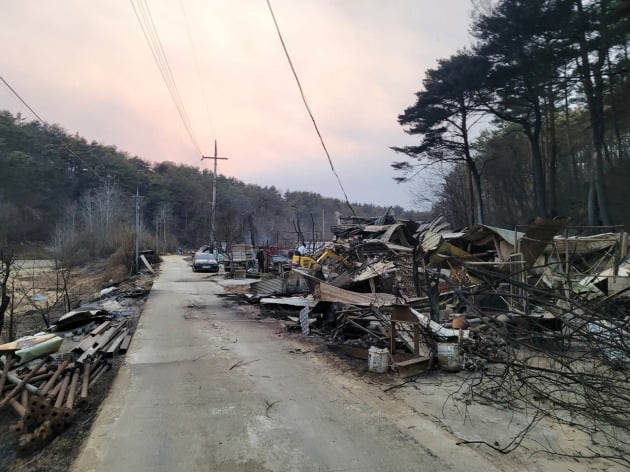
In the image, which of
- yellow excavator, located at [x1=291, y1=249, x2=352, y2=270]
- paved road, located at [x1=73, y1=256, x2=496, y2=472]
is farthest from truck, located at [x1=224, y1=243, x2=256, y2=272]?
paved road, located at [x1=73, y1=256, x2=496, y2=472]

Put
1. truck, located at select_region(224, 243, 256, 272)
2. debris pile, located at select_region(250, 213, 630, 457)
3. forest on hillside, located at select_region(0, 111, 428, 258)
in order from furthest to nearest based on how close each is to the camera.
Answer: forest on hillside, located at select_region(0, 111, 428, 258)
truck, located at select_region(224, 243, 256, 272)
debris pile, located at select_region(250, 213, 630, 457)

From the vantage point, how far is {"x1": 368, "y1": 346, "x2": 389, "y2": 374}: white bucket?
6.61m

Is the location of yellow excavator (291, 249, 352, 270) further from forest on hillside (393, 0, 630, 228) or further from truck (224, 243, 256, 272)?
forest on hillside (393, 0, 630, 228)

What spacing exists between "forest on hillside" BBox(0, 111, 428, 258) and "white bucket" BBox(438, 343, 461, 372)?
67.6ft

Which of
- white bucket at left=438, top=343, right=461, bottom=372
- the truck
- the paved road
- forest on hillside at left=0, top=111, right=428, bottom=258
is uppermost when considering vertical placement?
forest on hillside at left=0, top=111, right=428, bottom=258

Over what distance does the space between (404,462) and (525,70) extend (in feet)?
72.2

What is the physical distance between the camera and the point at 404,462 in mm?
3824

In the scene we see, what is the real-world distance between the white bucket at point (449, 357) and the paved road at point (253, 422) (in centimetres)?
130

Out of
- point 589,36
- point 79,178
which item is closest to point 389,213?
→ point 589,36

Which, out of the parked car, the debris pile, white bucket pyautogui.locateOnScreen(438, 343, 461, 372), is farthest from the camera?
the parked car

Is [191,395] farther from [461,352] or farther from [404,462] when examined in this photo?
[461,352]

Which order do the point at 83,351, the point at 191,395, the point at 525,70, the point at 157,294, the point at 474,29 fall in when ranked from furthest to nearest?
1. the point at 474,29
2. the point at 525,70
3. the point at 157,294
4. the point at 83,351
5. the point at 191,395

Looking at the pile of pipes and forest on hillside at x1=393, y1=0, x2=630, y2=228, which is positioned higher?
forest on hillside at x1=393, y1=0, x2=630, y2=228

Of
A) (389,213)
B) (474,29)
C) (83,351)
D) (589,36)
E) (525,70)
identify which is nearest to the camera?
(83,351)
